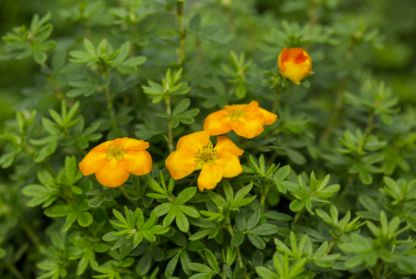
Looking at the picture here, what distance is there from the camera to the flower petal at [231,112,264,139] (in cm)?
103

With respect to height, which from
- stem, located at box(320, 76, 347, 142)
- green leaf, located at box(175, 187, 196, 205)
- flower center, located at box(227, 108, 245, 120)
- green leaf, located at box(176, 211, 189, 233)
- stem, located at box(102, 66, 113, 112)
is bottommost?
stem, located at box(320, 76, 347, 142)

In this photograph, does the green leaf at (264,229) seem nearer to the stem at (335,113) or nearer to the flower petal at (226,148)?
the flower petal at (226,148)

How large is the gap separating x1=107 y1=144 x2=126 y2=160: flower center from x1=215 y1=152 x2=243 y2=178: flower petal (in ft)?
0.76

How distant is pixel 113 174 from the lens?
3.16 feet

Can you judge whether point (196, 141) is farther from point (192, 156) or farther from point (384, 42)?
point (384, 42)

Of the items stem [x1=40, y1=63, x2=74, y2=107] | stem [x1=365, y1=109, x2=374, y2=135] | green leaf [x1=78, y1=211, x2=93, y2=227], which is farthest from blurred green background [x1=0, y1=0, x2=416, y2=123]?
green leaf [x1=78, y1=211, x2=93, y2=227]

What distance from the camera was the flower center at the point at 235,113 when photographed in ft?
3.45

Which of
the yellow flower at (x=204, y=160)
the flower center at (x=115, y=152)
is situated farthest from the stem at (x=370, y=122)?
the flower center at (x=115, y=152)

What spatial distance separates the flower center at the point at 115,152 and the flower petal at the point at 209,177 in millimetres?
197

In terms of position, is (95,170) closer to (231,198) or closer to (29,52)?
(231,198)

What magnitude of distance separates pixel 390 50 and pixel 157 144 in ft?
Answer: 6.30

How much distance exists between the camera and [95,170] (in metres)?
0.98

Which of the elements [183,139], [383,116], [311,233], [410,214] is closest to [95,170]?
[183,139]

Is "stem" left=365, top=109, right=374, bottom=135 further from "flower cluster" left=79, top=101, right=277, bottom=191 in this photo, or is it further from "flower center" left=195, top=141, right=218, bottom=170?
"flower center" left=195, top=141, right=218, bottom=170
